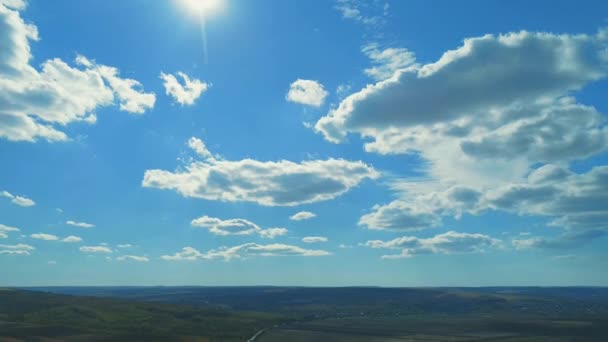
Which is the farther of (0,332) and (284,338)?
(284,338)

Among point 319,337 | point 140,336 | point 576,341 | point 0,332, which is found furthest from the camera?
point 319,337

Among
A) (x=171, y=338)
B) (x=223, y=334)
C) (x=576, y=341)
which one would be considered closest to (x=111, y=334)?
(x=171, y=338)

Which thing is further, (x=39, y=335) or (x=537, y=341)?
(x=537, y=341)

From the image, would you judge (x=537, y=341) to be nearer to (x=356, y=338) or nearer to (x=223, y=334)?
(x=356, y=338)

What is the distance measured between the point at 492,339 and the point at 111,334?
466ft

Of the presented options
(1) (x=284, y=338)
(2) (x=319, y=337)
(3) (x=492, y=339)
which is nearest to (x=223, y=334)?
(1) (x=284, y=338)

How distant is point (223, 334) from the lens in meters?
194

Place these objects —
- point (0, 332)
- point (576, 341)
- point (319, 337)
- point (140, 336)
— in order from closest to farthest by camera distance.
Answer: point (0, 332), point (140, 336), point (576, 341), point (319, 337)

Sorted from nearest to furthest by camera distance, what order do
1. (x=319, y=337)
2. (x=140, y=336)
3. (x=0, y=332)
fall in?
(x=0, y=332)
(x=140, y=336)
(x=319, y=337)

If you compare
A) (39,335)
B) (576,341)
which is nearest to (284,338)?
(39,335)

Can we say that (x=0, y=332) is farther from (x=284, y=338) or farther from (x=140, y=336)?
(x=284, y=338)

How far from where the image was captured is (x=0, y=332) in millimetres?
150750

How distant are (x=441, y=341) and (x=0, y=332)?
495 ft

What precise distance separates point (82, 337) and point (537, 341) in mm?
161686
